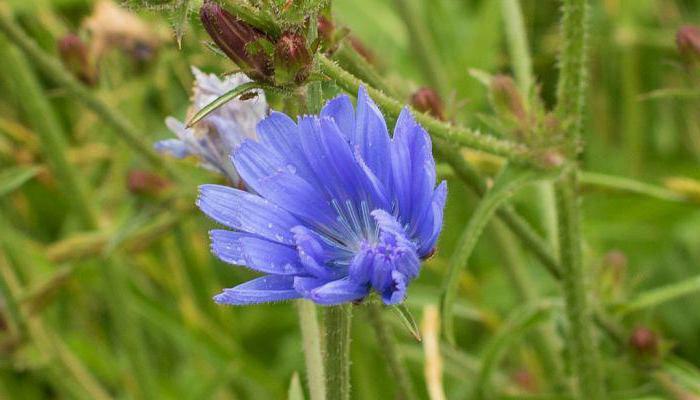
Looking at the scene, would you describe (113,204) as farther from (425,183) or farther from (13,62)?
(425,183)

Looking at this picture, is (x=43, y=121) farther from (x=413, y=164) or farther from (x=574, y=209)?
(x=413, y=164)

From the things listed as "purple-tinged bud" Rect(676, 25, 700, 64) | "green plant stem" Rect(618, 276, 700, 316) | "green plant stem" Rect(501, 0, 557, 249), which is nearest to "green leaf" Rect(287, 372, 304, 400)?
"green plant stem" Rect(618, 276, 700, 316)

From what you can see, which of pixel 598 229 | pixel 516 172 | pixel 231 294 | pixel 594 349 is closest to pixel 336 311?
pixel 231 294

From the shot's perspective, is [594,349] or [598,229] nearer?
[594,349]

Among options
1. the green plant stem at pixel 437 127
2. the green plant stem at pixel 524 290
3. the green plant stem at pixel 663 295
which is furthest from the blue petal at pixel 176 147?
the green plant stem at pixel 524 290

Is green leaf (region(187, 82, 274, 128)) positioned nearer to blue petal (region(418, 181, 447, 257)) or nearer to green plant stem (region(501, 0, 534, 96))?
blue petal (region(418, 181, 447, 257))

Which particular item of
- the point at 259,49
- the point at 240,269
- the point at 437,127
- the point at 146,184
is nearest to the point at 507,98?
the point at 437,127

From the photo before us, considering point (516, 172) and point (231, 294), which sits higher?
point (516, 172)
